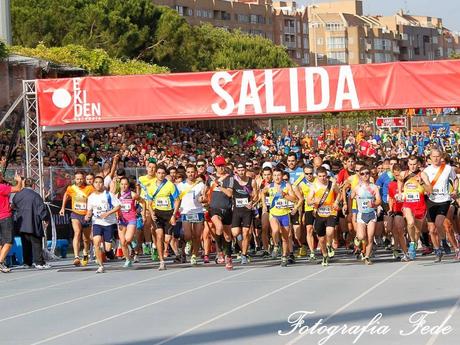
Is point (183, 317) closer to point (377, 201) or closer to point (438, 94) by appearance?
point (377, 201)

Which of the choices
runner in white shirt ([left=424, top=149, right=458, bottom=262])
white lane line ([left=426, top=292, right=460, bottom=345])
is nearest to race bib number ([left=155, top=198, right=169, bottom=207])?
runner in white shirt ([left=424, top=149, right=458, bottom=262])

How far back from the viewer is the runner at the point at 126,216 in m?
22.9

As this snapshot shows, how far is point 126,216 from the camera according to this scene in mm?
23094

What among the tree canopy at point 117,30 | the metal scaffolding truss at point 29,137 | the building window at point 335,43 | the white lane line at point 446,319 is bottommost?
the white lane line at point 446,319

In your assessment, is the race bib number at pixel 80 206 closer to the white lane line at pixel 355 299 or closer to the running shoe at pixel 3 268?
the running shoe at pixel 3 268

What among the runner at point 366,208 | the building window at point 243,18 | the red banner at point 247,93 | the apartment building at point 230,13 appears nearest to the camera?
the runner at point 366,208

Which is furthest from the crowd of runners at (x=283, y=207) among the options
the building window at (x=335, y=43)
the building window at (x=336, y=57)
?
the building window at (x=335, y=43)

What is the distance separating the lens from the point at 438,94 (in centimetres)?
2488

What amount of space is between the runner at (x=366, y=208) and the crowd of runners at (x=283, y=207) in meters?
0.02

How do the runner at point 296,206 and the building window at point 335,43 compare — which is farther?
the building window at point 335,43

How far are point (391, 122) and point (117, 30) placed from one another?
24.7 m

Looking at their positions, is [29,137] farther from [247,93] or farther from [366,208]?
[366,208]

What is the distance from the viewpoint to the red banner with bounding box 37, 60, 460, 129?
24953 millimetres

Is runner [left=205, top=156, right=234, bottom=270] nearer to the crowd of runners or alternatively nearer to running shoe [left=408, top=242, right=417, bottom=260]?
the crowd of runners
